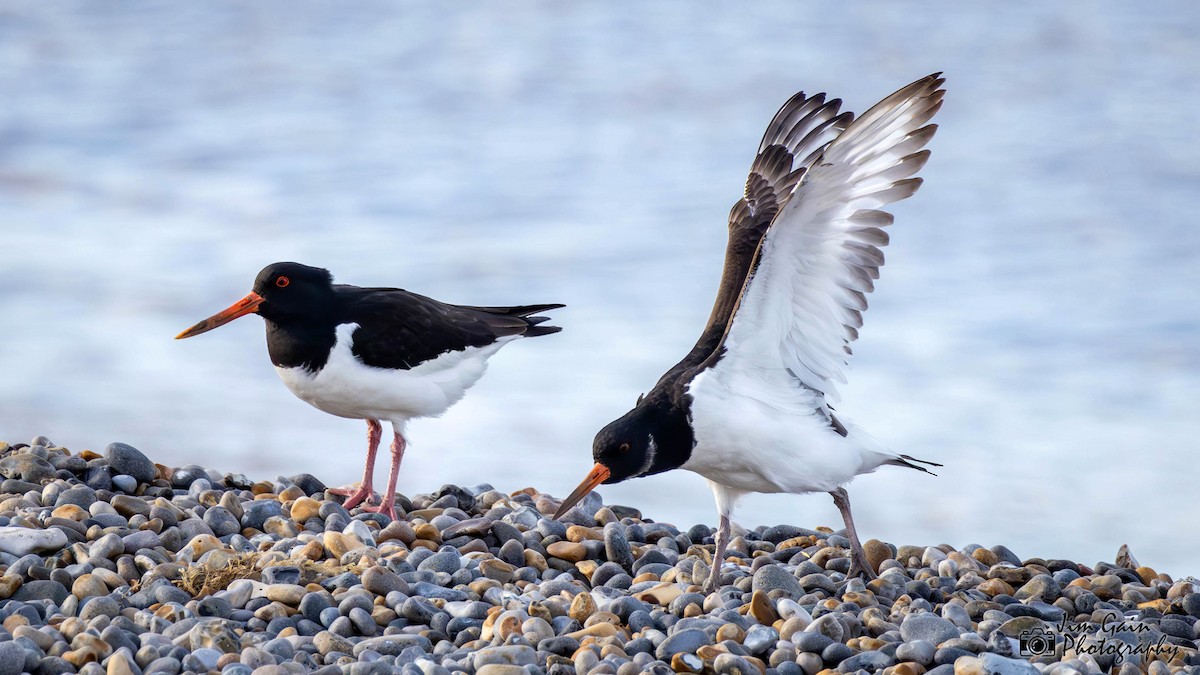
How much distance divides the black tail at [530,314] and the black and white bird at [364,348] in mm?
457

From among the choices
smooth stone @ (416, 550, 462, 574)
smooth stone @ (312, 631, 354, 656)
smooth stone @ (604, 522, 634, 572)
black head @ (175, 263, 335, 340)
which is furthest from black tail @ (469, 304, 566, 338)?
smooth stone @ (312, 631, 354, 656)

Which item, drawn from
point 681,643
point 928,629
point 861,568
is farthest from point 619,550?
point 928,629

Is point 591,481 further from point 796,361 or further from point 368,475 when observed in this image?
point 368,475

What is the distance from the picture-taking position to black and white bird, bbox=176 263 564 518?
7.52 m

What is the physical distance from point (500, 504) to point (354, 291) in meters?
1.69

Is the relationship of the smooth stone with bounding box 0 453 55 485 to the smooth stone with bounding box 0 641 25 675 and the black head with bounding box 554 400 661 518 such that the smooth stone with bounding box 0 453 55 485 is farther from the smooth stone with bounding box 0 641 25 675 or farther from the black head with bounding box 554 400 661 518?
the black head with bounding box 554 400 661 518

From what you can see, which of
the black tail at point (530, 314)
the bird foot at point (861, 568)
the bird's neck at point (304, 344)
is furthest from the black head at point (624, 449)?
the black tail at point (530, 314)

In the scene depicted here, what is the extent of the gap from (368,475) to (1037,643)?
4.21 meters

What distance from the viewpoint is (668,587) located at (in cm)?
582

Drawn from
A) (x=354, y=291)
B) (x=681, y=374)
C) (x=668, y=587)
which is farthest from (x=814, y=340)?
(x=354, y=291)

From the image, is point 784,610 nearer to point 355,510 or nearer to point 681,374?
point 681,374

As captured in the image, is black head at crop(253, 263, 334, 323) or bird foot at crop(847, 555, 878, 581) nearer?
bird foot at crop(847, 555, 878, 581)

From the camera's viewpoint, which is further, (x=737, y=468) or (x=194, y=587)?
(x=737, y=468)

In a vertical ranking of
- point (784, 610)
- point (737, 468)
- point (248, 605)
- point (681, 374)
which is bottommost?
point (248, 605)
